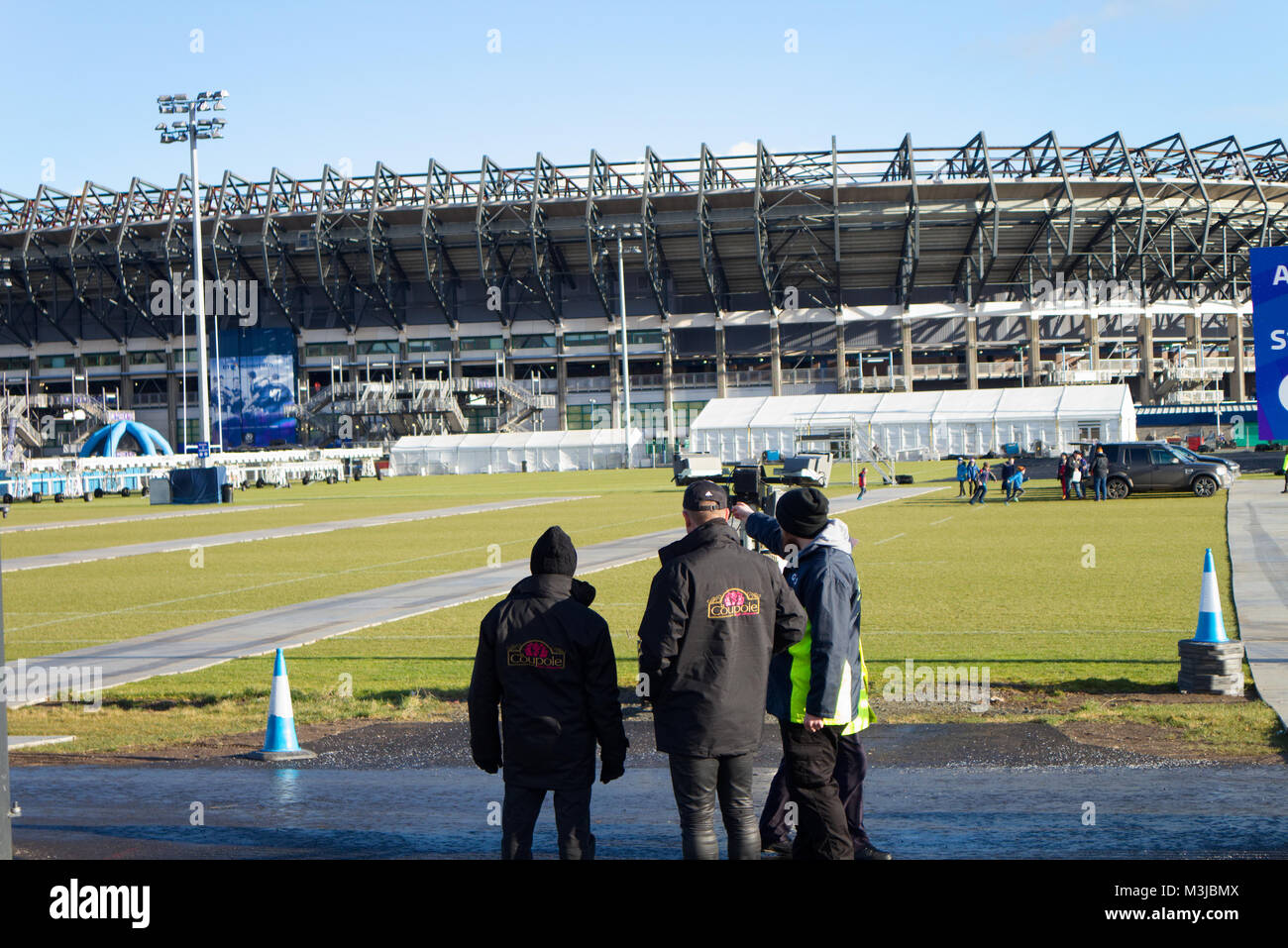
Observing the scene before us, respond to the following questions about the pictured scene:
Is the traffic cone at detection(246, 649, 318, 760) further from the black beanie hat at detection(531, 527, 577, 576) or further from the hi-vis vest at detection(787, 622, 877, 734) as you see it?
the hi-vis vest at detection(787, 622, 877, 734)

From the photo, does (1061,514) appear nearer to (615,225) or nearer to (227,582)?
(227,582)

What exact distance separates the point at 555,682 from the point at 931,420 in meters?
74.1

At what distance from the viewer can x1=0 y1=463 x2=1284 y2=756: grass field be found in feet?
36.4

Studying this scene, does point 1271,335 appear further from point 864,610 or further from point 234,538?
point 234,538

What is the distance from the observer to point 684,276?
101125 mm

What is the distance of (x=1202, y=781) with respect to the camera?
7.99m

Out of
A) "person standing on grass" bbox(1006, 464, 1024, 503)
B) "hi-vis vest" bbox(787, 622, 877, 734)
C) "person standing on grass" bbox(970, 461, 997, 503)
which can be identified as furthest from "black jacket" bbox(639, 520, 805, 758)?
"person standing on grass" bbox(1006, 464, 1024, 503)

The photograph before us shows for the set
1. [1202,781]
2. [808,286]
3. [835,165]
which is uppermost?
[835,165]

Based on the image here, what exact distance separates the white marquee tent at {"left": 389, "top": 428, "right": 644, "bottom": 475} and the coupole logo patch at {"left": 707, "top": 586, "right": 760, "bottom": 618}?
84.7 m

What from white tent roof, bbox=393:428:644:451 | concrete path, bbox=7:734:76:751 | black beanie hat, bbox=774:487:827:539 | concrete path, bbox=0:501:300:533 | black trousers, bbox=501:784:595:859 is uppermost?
white tent roof, bbox=393:428:644:451

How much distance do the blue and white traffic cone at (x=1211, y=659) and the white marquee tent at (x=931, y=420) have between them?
6252 cm
